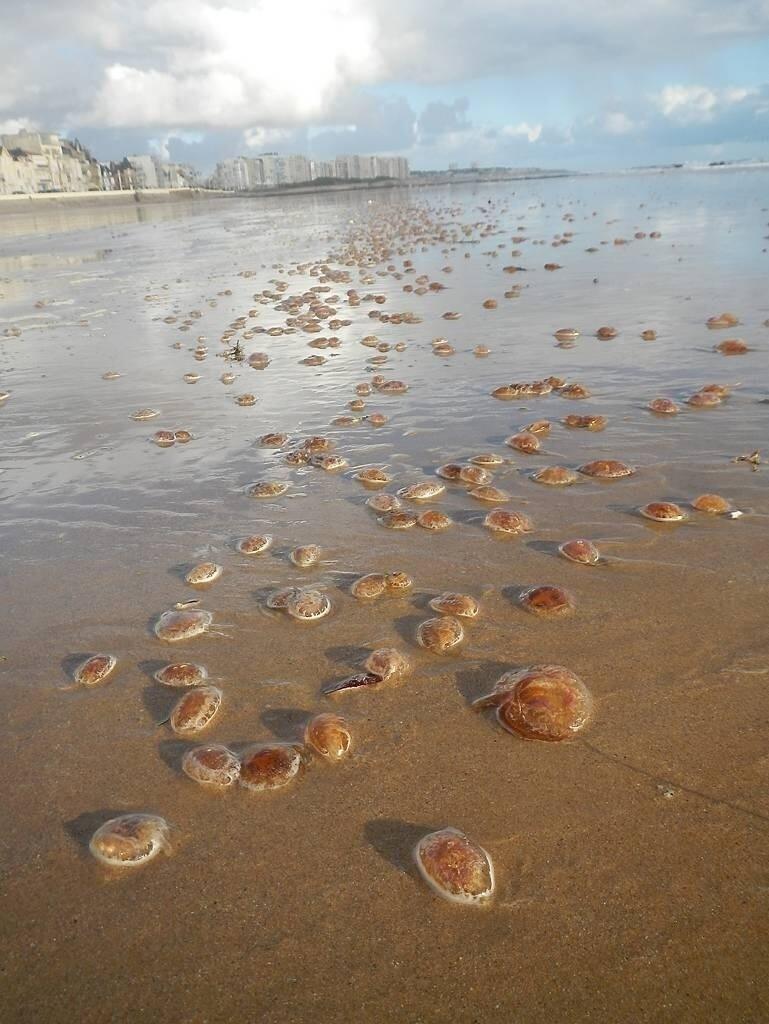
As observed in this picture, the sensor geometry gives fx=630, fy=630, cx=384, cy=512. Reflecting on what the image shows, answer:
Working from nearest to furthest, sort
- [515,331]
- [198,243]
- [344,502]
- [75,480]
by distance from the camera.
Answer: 1. [344,502]
2. [75,480]
3. [515,331]
4. [198,243]

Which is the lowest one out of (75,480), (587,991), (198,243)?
(587,991)

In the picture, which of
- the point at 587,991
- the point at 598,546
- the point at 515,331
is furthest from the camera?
the point at 515,331

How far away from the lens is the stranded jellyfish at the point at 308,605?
134 inches

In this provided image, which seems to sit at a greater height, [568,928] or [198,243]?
[198,243]

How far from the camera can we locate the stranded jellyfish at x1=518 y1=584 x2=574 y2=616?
3.29m

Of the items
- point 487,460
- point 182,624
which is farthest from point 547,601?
point 487,460

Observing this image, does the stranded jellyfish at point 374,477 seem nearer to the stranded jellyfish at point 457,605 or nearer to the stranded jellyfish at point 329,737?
the stranded jellyfish at point 457,605

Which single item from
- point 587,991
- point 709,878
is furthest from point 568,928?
point 709,878

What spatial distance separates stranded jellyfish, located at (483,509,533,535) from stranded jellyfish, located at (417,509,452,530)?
0.85ft

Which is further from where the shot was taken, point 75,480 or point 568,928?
point 75,480

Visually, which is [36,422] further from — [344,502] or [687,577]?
[687,577]

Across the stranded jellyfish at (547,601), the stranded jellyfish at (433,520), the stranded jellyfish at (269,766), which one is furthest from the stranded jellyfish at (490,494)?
the stranded jellyfish at (269,766)

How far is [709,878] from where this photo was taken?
6.55 feet

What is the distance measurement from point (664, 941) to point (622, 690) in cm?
106
